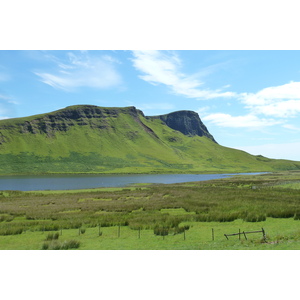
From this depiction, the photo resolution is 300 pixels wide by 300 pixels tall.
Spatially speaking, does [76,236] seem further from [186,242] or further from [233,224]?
[233,224]

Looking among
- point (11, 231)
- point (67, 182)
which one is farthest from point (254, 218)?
point (67, 182)

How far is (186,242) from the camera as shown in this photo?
70.0ft

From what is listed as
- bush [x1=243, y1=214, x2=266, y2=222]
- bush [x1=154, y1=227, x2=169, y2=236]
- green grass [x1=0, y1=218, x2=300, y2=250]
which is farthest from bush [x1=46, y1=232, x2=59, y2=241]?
bush [x1=243, y1=214, x2=266, y2=222]

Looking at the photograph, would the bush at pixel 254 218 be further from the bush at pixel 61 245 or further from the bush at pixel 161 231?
the bush at pixel 61 245

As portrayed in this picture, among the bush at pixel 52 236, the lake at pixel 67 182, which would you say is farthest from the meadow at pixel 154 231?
the lake at pixel 67 182

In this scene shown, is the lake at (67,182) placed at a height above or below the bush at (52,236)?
below

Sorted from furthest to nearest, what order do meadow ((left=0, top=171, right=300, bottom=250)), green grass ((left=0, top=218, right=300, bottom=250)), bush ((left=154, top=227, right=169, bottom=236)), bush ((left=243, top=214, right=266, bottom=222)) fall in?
bush ((left=243, top=214, right=266, bottom=222)) < bush ((left=154, top=227, right=169, bottom=236)) < meadow ((left=0, top=171, right=300, bottom=250)) < green grass ((left=0, top=218, right=300, bottom=250))

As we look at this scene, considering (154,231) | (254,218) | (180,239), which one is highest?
(254,218)

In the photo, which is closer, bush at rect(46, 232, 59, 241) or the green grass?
the green grass

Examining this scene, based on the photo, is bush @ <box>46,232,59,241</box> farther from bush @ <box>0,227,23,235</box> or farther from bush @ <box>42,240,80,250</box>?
bush @ <box>0,227,23,235</box>

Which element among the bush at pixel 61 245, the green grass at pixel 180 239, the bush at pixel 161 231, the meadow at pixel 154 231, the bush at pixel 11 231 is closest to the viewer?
the green grass at pixel 180 239

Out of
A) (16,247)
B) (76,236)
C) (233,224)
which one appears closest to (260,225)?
(233,224)

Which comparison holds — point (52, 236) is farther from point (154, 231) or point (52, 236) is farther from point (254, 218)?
point (254, 218)
